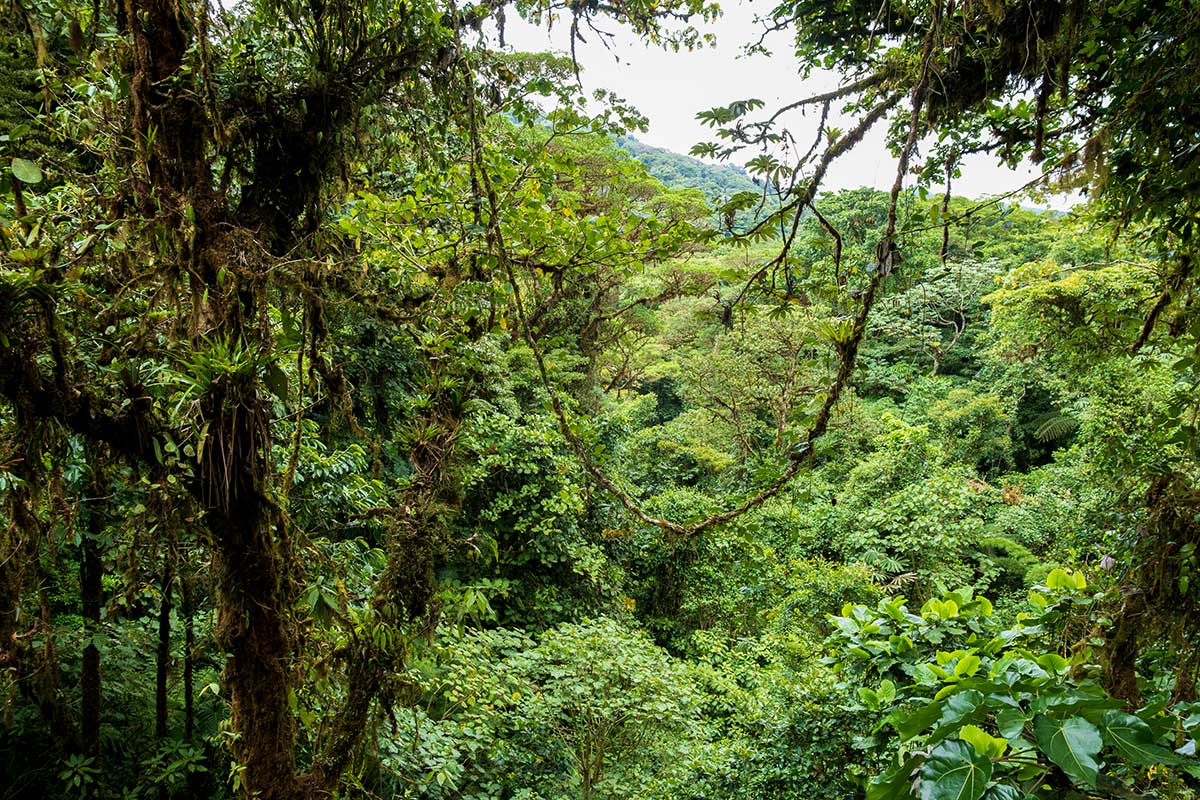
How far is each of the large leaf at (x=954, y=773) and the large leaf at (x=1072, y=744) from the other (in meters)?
0.09

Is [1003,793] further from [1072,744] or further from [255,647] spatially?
[255,647]

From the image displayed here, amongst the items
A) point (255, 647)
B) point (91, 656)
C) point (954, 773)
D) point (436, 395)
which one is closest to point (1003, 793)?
point (954, 773)

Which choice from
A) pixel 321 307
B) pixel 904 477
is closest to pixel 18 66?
pixel 321 307

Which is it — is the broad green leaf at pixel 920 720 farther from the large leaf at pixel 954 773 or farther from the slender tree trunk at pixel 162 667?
the slender tree trunk at pixel 162 667

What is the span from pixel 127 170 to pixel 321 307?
68 centimetres

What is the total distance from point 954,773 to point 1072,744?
16 cm

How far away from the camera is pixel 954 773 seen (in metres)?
0.75

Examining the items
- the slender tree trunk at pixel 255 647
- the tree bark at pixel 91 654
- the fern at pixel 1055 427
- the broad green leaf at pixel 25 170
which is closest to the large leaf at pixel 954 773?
the slender tree trunk at pixel 255 647

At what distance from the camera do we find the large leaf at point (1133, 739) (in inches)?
28.1

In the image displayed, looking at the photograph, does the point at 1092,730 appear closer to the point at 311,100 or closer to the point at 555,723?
the point at 311,100

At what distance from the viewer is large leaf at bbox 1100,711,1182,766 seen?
714 mm

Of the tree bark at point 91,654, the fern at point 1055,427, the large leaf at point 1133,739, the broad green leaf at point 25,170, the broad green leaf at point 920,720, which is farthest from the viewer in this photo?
the fern at point 1055,427

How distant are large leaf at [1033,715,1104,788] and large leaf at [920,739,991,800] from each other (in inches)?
3.6

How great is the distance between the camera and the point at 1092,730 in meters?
0.75
